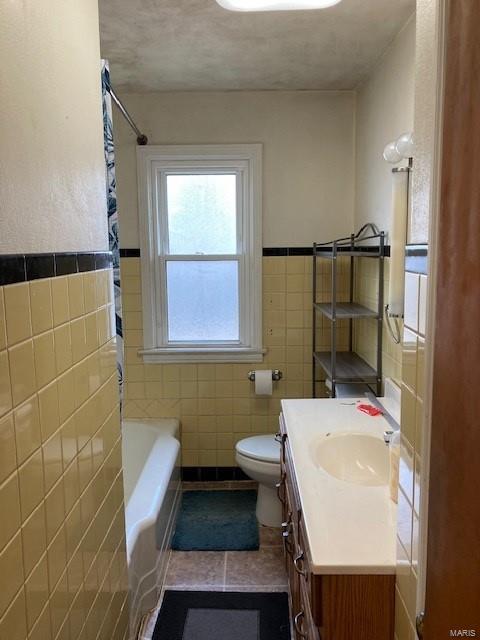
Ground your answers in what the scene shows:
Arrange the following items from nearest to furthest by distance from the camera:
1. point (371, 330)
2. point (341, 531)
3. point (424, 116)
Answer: point (424, 116), point (341, 531), point (371, 330)

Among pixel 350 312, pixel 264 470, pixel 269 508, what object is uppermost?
pixel 350 312

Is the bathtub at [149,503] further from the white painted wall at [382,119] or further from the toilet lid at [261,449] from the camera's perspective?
the white painted wall at [382,119]

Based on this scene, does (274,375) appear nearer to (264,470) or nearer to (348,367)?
(348,367)

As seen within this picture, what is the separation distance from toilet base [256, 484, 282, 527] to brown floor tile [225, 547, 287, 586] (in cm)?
18

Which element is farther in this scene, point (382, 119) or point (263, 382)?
point (263, 382)

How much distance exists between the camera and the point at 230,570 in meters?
2.27

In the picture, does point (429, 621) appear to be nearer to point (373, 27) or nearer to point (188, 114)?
point (373, 27)

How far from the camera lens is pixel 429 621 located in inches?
26.2

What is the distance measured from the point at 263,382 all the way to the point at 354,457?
4.05 ft

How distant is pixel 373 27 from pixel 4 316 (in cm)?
204

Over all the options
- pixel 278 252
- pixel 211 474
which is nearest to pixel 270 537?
pixel 211 474

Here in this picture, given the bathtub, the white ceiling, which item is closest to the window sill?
the bathtub

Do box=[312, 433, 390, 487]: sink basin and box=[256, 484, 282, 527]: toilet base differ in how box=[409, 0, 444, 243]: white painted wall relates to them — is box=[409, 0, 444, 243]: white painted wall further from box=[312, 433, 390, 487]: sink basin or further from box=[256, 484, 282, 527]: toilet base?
box=[256, 484, 282, 527]: toilet base

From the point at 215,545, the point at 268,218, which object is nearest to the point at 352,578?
the point at 215,545
